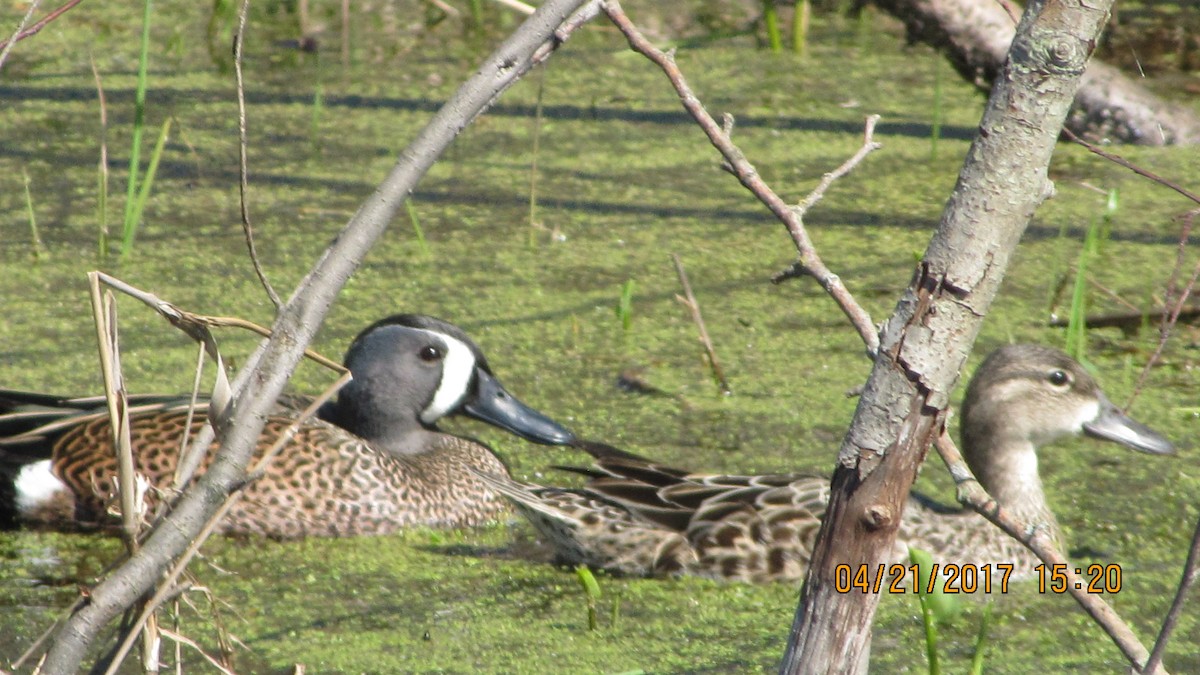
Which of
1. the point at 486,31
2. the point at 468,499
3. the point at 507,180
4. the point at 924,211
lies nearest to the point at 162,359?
the point at 468,499

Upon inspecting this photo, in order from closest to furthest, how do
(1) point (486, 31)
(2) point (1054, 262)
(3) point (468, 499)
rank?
1. (3) point (468, 499)
2. (2) point (1054, 262)
3. (1) point (486, 31)

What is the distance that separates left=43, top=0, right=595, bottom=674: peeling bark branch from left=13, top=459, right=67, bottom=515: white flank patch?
80.1 inches

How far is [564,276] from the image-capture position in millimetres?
5121

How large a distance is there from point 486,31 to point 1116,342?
11.7ft

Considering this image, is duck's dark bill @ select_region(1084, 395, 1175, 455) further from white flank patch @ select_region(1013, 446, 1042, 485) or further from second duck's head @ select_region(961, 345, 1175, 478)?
white flank patch @ select_region(1013, 446, 1042, 485)

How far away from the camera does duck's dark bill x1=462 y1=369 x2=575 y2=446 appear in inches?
160

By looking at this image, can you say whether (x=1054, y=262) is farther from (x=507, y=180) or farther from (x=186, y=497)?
(x=186, y=497)

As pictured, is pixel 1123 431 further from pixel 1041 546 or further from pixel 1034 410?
pixel 1041 546

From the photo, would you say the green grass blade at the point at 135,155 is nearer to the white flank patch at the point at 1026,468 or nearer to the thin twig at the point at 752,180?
the white flank patch at the point at 1026,468

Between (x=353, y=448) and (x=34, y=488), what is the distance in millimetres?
726

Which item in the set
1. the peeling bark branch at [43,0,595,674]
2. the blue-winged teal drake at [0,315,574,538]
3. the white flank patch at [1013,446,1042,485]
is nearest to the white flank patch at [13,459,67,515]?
the blue-winged teal drake at [0,315,574,538]

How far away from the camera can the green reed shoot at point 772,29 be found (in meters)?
7.01

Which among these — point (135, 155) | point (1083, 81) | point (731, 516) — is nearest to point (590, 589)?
point (731, 516)

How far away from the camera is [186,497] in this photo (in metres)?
1.84
